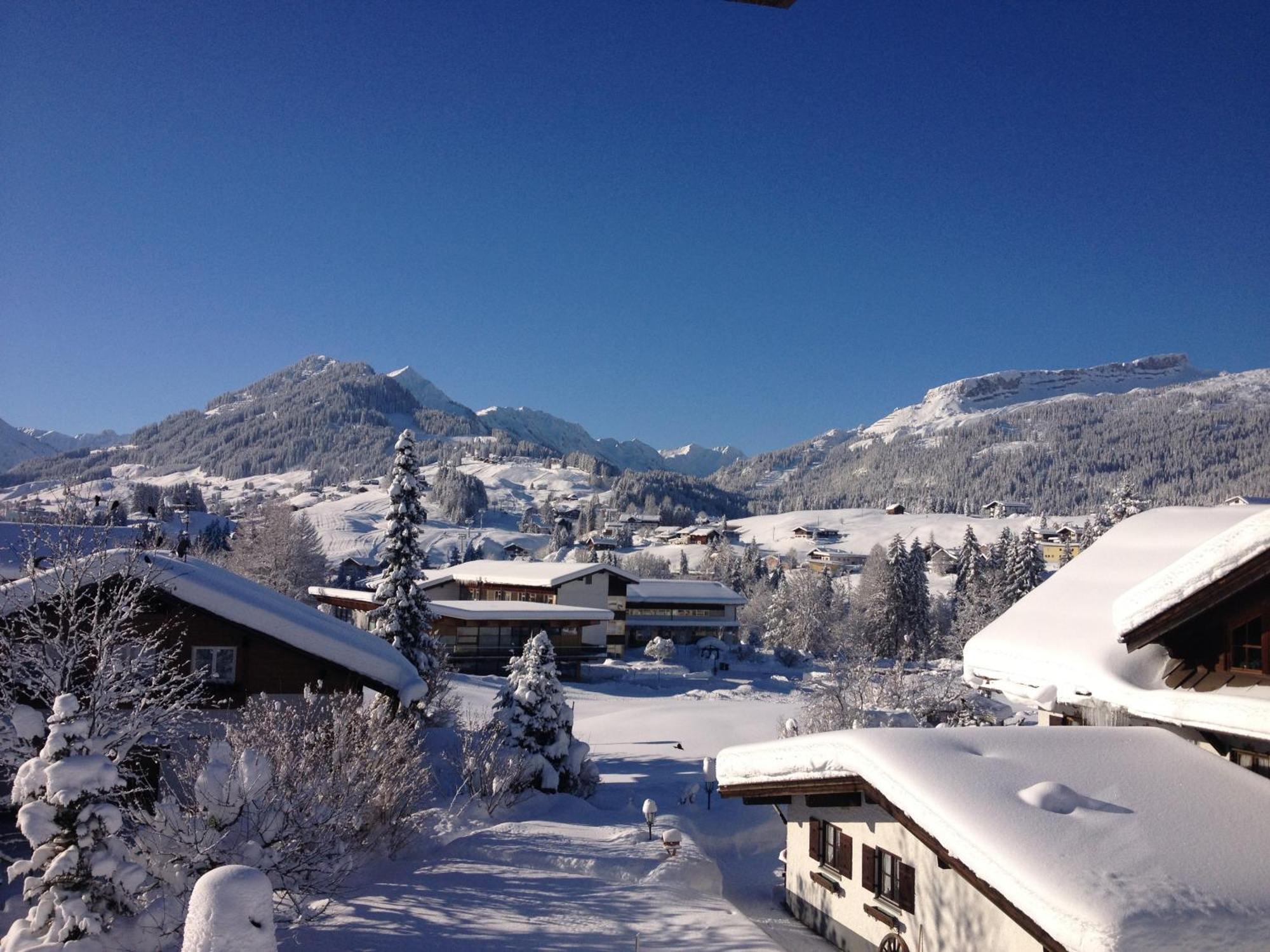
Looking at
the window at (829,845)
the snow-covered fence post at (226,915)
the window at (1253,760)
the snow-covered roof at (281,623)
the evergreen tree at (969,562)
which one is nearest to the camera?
the snow-covered fence post at (226,915)

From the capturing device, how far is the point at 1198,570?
23.0 ft

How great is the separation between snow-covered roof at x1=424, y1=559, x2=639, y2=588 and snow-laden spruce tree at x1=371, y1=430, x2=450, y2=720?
2561 cm

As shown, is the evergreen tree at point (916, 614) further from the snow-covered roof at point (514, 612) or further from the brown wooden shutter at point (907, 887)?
the brown wooden shutter at point (907, 887)

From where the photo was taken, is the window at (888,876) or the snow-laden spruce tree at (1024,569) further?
the snow-laden spruce tree at (1024,569)

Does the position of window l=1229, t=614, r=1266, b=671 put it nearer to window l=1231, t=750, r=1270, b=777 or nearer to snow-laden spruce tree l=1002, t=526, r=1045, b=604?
window l=1231, t=750, r=1270, b=777

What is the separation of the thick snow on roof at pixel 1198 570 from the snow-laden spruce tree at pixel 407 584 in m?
22.9

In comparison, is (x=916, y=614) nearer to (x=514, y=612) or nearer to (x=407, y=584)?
(x=514, y=612)

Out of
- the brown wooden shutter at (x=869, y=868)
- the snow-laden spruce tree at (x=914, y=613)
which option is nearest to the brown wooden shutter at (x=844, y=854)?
the brown wooden shutter at (x=869, y=868)

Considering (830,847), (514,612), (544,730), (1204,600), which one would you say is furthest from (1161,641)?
(514,612)

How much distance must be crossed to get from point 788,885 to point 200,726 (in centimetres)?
1116

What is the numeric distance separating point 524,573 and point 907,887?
51.1 m

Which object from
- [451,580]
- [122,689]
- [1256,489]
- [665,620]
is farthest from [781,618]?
[1256,489]

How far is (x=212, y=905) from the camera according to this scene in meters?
5.11

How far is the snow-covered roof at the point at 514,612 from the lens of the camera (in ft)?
155
